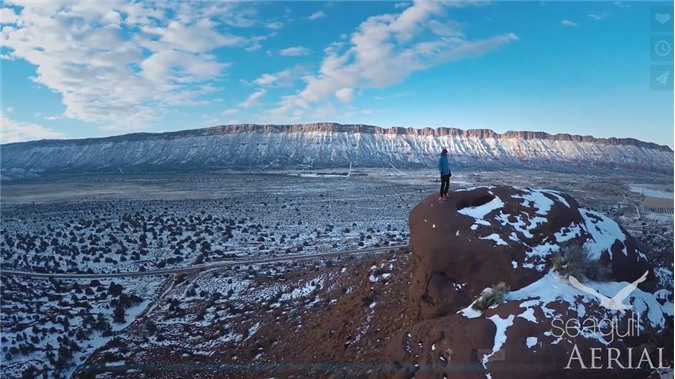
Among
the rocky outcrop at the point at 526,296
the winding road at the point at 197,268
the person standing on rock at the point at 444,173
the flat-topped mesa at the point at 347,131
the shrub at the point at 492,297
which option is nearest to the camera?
the rocky outcrop at the point at 526,296

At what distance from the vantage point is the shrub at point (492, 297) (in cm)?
820

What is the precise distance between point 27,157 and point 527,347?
15843cm

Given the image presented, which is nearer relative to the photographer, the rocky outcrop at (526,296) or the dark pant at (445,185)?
the rocky outcrop at (526,296)

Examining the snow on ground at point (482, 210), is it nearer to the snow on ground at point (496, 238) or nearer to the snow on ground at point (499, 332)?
the snow on ground at point (496, 238)

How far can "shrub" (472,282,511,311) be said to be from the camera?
8.20 meters

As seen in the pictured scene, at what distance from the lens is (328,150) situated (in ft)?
409

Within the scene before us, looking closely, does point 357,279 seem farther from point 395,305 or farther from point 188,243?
point 188,243

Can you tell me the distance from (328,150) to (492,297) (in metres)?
117

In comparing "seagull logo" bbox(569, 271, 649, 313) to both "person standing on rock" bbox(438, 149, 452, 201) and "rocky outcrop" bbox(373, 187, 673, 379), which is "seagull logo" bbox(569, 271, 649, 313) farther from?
"person standing on rock" bbox(438, 149, 452, 201)

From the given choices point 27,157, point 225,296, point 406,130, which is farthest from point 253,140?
point 225,296

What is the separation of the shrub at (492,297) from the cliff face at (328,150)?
9948cm

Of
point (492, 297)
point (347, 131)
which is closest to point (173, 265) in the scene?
point (492, 297)

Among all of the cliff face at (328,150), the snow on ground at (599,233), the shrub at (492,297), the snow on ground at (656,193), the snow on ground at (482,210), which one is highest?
the cliff face at (328,150)

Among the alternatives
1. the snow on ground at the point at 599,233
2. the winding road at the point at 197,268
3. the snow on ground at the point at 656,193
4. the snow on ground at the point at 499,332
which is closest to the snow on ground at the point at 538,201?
the snow on ground at the point at 599,233
